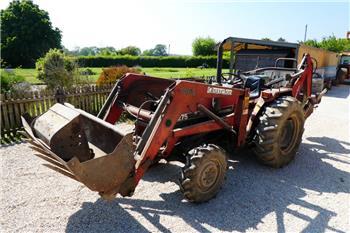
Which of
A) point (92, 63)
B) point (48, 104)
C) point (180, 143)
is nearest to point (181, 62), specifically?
point (92, 63)

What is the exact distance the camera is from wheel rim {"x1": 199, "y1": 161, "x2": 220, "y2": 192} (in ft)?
11.6

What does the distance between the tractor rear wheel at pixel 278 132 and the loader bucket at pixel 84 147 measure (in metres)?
2.26

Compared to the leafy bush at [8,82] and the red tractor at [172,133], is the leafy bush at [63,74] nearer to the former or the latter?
the leafy bush at [8,82]

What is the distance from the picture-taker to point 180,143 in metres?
4.12

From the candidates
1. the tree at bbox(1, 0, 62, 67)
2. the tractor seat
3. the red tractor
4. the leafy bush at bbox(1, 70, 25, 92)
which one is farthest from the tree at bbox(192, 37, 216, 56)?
the red tractor

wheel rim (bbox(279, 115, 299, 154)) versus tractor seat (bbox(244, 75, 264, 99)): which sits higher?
tractor seat (bbox(244, 75, 264, 99))

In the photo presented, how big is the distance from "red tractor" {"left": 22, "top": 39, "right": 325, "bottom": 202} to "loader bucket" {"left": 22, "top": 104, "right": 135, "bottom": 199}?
0.4 inches

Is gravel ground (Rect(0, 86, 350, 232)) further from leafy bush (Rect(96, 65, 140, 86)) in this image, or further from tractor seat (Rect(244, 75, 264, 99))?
leafy bush (Rect(96, 65, 140, 86))

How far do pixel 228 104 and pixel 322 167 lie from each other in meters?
2.21

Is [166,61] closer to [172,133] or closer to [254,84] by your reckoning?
[254,84]

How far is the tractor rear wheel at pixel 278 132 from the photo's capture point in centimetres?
441

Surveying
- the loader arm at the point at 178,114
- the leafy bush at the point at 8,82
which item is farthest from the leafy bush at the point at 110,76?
the loader arm at the point at 178,114

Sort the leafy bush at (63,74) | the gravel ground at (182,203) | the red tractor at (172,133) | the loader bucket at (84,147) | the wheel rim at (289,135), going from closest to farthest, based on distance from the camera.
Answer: the loader bucket at (84,147) → the red tractor at (172,133) → the gravel ground at (182,203) → the wheel rim at (289,135) → the leafy bush at (63,74)

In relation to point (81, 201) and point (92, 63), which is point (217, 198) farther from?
point (92, 63)
